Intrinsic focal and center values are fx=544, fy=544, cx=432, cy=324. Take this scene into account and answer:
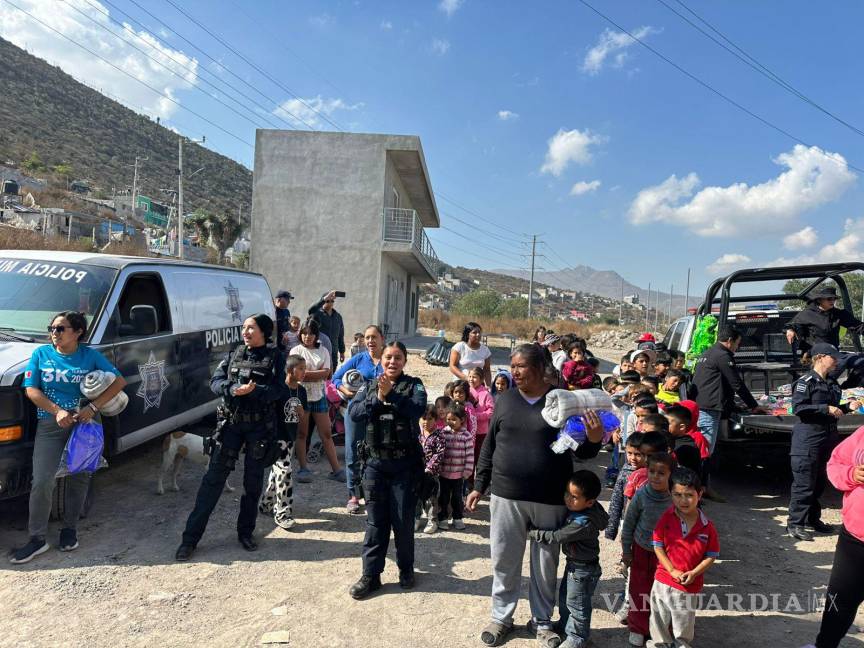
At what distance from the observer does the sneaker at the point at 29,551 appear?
3.71 m

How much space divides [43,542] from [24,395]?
1.05 m

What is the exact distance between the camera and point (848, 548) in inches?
109

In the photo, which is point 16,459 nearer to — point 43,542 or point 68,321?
point 43,542

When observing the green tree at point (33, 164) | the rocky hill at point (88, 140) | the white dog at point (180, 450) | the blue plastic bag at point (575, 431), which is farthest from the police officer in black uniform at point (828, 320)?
the green tree at point (33, 164)

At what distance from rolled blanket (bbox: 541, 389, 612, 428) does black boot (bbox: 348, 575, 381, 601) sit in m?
1.68

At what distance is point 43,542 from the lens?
12.6 feet

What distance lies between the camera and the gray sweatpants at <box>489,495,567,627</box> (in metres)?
2.96

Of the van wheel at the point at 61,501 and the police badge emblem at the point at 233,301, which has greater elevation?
the police badge emblem at the point at 233,301

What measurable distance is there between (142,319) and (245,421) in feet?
5.73

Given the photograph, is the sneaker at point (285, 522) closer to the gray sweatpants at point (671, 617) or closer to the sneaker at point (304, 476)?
the sneaker at point (304, 476)

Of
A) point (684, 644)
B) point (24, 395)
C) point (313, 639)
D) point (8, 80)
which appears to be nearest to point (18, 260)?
point (24, 395)

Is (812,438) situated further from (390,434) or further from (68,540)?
(68,540)

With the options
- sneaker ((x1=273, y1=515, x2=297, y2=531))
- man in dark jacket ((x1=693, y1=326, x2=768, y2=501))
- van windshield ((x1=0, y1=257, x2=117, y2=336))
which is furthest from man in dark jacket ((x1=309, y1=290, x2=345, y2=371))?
man in dark jacket ((x1=693, y1=326, x2=768, y2=501))

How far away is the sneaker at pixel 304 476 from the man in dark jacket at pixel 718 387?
13.1ft
